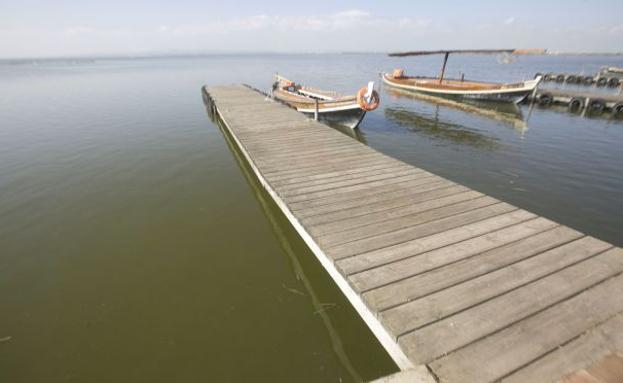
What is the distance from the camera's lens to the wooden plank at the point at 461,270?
3.49m

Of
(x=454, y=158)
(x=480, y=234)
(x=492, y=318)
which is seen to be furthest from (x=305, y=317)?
(x=454, y=158)

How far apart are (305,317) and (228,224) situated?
3.60 metres

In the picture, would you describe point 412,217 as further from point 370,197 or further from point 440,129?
point 440,129

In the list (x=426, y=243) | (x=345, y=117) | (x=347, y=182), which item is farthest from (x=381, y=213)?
(x=345, y=117)

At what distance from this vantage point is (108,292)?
209 inches

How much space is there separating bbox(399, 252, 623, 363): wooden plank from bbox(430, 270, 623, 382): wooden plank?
0.07m

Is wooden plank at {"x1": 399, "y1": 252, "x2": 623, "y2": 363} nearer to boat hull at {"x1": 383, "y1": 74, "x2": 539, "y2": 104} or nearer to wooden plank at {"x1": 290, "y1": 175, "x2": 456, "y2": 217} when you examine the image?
wooden plank at {"x1": 290, "y1": 175, "x2": 456, "y2": 217}

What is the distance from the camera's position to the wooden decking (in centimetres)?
281

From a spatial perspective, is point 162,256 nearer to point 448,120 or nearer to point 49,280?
point 49,280

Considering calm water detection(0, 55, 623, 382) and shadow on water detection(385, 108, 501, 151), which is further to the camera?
shadow on water detection(385, 108, 501, 151)

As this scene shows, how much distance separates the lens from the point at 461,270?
3896 millimetres

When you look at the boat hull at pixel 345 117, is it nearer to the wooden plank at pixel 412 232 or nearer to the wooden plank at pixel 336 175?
the wooden plank at pixel 336 175

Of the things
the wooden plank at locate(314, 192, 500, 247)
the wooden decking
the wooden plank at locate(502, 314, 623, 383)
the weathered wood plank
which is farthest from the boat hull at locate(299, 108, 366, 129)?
the wooden plank at locate(502, 314, 623, 383)

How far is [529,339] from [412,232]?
210cm
